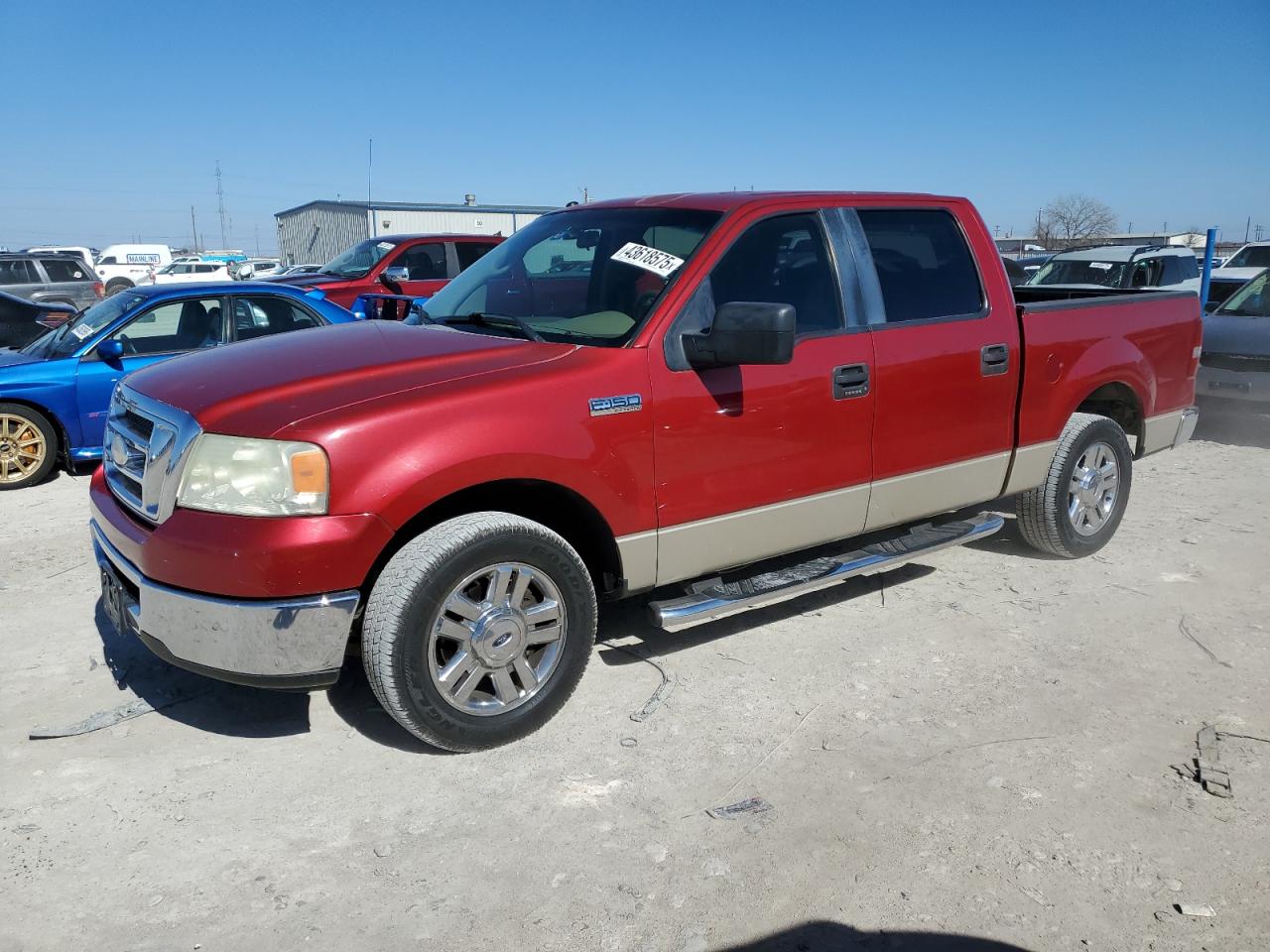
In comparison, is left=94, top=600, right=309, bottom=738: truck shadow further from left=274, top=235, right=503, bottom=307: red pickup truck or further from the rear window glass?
left=274, top=235, right=503, bottom=307: red pickup truck

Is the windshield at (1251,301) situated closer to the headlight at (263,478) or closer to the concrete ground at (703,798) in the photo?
the concrete ground at (703,798)

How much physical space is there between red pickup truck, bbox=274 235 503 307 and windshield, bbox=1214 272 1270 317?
874cm

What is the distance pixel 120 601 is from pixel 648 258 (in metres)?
2.31

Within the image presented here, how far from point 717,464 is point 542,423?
2.53 ft

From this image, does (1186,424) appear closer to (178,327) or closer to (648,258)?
(648,258)

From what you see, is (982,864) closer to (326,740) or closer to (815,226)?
(326,740)

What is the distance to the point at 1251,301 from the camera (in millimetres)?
9812

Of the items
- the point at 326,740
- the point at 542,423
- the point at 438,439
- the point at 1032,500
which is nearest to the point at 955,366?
Result: the point at 1032,500

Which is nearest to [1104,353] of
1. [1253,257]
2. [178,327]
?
[178,327]

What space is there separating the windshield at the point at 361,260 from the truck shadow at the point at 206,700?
9885 mm

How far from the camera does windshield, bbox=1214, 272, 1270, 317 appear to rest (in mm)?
9648

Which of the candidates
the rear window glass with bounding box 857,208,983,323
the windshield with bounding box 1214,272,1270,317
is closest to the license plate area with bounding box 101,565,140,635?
the rear window glass with bounding box 857,208,983,323

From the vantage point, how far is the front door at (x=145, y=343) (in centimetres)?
744

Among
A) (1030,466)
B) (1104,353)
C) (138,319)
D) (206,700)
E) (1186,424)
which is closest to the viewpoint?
(206,700)
